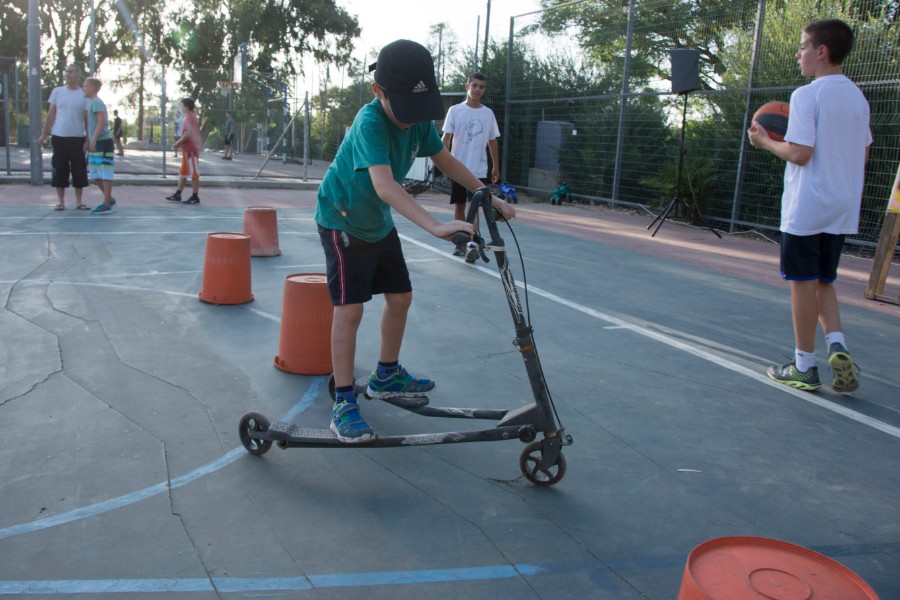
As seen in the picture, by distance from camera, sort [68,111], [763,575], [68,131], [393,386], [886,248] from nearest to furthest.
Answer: [763,575]
[393,386]
[886,248]
[68,111]
[68,131]

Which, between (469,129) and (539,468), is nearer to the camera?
(539,468)

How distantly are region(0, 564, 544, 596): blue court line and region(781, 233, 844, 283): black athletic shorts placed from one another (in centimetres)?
308

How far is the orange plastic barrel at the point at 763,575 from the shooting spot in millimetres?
1799

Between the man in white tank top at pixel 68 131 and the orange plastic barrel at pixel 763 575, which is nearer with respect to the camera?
the orange plastic barrel at pixel 763 575

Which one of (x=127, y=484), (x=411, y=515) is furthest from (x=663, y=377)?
(x=127, y=484)

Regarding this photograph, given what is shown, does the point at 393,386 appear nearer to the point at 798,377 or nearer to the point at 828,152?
the point at 798,377

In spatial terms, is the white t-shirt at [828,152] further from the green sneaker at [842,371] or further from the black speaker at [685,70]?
the black speaker at [685,70]

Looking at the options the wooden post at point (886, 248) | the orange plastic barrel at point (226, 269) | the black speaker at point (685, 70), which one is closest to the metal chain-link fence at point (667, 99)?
the black speaker at point (685, 70)

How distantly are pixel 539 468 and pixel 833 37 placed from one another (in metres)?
3.36

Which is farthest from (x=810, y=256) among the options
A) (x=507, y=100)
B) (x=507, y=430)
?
(x=507, y=100)

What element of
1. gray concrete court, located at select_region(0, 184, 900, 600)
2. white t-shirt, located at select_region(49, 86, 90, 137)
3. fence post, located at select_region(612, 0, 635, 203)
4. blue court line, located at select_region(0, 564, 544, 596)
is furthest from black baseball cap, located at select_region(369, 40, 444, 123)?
fence post, located at select_region(612, 0, 635, 203)

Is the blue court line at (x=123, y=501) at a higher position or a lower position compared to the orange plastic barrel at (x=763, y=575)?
lower

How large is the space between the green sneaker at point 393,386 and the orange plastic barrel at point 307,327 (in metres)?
0.75

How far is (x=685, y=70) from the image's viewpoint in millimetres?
12086
